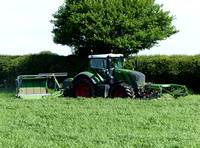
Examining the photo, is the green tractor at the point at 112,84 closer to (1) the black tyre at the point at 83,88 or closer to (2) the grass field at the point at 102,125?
(1) the black tyre at the point at 83,88

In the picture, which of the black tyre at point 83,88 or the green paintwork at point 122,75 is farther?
the black tyre at point 83,88

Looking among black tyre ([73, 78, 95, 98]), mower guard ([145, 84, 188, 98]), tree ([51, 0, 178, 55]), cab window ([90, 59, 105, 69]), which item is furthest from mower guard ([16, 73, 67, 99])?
tree ([51, 0, 178, 55])

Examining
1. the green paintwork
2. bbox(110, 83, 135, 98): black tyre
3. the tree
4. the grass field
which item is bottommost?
the grass field

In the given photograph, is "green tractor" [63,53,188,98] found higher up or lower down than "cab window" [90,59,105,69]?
lower down

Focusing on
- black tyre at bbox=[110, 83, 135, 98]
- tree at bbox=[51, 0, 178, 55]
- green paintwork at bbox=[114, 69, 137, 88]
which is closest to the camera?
black tyre at bbox=[110, 83, 135, 98]

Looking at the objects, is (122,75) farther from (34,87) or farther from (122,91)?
(34,87)

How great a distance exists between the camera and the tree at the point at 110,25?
21594 mm

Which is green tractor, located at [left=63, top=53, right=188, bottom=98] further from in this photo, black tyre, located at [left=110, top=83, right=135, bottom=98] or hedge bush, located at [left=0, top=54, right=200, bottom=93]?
hedge bush, located at [left=0, top=54, right=200, bottom=93]

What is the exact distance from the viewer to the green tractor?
13023mm

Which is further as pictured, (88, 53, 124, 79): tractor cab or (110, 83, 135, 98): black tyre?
(88, 53, 124, 79): tractor cab

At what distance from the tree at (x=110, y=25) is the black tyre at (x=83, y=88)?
7208 mm

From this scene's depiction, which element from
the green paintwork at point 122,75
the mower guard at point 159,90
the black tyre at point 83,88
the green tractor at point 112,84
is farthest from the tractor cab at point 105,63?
the mower guard at point 159,90

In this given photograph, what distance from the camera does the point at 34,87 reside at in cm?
1527

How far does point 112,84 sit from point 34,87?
4.02 metres
